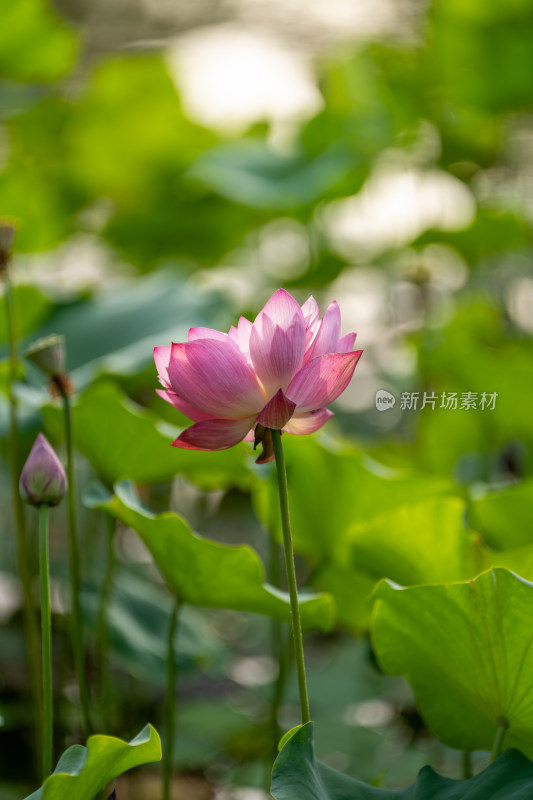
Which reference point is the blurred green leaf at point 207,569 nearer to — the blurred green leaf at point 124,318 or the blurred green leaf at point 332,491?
the blurred green leaf at point 332,491

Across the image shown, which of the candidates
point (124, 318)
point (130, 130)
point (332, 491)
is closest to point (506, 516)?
point (332, 491)

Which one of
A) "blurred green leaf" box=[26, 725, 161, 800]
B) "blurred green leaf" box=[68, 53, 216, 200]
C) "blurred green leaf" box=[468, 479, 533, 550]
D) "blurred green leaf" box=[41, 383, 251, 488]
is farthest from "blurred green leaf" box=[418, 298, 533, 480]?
"blurred green leaf" box=[68, 53, 216, 200]

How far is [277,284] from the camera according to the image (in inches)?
65.4

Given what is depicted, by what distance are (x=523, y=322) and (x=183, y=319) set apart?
1.19m

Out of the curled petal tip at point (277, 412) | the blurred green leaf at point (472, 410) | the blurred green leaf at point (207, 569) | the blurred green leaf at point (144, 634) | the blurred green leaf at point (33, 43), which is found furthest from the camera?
the blurred green leaf at point (33, 43)

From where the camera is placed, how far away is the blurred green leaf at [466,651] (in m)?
0.40

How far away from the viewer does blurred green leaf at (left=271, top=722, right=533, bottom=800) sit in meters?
0.37

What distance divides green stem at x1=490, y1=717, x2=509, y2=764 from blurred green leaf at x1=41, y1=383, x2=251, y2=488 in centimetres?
24

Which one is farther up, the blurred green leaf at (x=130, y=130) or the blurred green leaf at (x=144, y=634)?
the blurred green leaf at (x=130, y=130)

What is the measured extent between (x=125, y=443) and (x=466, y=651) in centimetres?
25

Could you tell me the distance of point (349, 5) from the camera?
6.93 ft

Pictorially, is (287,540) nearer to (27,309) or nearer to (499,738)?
(499,738)

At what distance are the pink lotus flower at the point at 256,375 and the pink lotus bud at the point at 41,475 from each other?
72 millimetres

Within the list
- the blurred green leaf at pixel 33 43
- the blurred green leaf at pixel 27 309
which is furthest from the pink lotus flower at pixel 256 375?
the blurred green leaf at pixel 33 43
